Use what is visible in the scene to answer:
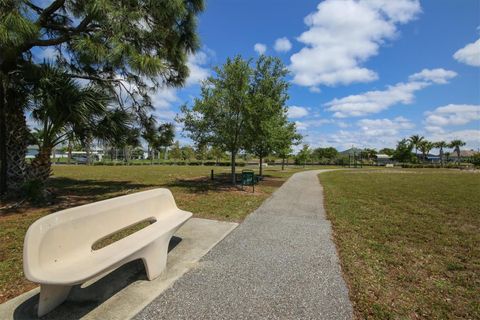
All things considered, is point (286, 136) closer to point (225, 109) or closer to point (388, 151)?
point (225, 109)

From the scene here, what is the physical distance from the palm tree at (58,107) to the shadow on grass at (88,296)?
498cm

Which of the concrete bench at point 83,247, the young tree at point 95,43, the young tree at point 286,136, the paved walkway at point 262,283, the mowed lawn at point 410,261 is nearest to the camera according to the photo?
the concrete bench at point 83,247

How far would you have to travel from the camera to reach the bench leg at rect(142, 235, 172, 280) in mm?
3172

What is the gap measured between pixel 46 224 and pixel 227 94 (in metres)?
10.0

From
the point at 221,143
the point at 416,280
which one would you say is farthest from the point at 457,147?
the point at 416,280

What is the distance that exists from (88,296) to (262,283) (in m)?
1.90

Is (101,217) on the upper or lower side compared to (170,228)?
upper

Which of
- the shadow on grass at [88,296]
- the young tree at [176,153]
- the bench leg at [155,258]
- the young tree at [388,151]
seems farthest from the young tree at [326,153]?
the shadow on grass at [88,296]

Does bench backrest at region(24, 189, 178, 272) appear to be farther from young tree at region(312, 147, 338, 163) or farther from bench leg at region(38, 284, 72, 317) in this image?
young tree at region(312, 147, 338, 163)

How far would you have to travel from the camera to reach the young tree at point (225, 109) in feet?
38.9

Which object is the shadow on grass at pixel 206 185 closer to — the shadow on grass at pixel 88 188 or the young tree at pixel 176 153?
the shadow on grass at pixel 88 188

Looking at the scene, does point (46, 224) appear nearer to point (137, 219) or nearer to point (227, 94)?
point (137, 219)

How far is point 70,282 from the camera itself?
2238 millimetres

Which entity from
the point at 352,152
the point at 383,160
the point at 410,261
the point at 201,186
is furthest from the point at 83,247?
the point at 383,160
